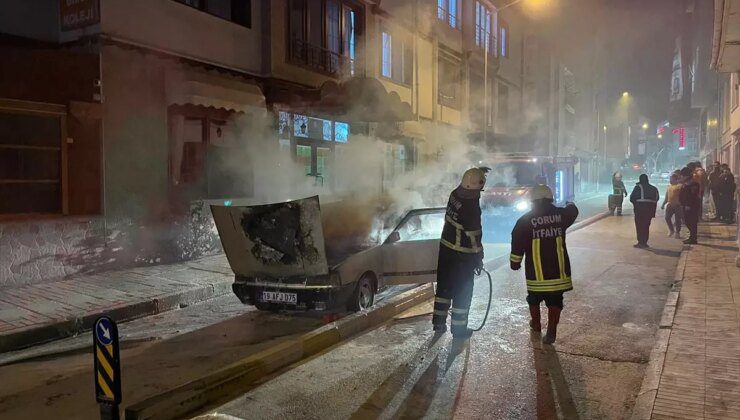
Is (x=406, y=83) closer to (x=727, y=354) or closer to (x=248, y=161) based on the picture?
(x=248, y=161)

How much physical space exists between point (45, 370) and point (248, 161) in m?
7.35

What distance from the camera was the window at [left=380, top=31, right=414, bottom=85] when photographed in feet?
56.1

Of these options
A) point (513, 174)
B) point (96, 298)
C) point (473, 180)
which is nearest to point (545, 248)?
point (473, 180)

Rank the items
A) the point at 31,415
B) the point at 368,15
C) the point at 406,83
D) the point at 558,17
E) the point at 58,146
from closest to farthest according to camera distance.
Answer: the point at 31,415 < the point at 58,146 < the point at 368,15 < the point at 406,83 < the point at 558,17

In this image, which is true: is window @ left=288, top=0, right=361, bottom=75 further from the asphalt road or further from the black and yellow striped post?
the black and yellow striped post

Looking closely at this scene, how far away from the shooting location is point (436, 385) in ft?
14.7

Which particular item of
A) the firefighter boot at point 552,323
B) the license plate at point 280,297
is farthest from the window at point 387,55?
the firefighter boot at point 552,323

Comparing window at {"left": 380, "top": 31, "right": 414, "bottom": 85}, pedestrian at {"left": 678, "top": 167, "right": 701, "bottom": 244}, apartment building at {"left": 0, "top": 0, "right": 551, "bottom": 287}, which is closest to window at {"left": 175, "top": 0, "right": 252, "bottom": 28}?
apartment building at {"left": 0, "top": 0, "right": 551, "bottom": 287}

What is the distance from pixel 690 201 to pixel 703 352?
311 inches

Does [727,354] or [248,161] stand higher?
[248,161]

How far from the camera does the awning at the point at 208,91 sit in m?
9.86

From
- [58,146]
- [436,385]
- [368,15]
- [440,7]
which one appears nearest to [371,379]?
[436,385]

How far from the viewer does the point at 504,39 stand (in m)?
27.0

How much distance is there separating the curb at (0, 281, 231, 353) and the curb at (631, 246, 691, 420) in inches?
226
